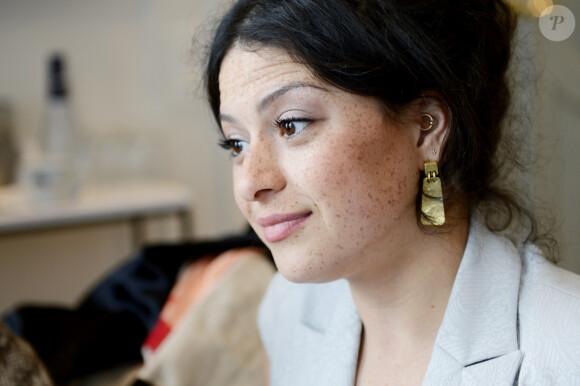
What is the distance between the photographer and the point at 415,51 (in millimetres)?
734

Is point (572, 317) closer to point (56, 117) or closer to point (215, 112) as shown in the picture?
point (215, 112)

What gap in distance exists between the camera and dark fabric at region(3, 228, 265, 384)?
137 centimetres

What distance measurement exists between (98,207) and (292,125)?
1.39m

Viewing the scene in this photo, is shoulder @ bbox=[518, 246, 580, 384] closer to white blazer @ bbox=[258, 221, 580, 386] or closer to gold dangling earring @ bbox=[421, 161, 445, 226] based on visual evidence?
white blazer @ bbox=[258, 221, 580, 386]

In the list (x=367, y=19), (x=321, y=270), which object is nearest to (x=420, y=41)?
(x=367, y=19)

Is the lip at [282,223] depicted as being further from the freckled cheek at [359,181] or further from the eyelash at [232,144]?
the eyelash at [232,144]

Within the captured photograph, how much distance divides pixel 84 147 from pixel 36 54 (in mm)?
398

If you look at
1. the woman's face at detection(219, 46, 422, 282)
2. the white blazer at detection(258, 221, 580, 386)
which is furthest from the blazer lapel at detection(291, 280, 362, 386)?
the woman's face at detection(219, 46, 422, 282)

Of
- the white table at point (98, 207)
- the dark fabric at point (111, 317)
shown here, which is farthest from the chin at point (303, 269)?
the white table at point (98, 207)

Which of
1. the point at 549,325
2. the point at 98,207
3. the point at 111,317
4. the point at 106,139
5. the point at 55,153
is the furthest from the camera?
the point at 106,139

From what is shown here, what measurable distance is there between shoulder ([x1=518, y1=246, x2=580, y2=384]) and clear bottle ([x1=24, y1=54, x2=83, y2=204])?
5.25 feet

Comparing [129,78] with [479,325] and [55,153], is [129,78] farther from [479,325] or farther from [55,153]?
[479,325]

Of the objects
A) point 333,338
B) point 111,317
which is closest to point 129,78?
point 111,317

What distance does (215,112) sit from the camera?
0.96 metres
